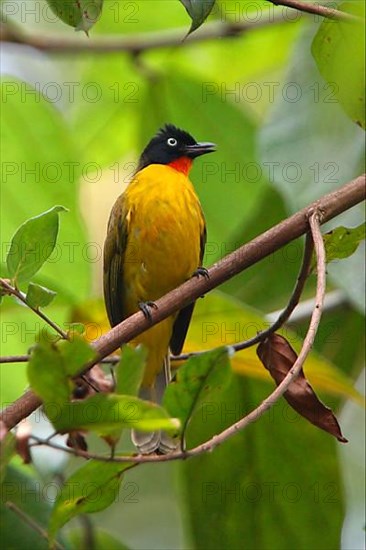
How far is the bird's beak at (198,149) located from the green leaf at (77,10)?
4.55 ft

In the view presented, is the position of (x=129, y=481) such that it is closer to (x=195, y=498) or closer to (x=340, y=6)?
(x=195, y=498)

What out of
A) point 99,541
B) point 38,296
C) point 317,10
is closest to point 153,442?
point 99,541

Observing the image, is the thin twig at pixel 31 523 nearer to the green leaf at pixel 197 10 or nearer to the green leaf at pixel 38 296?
the green leaf at pixel 38 296

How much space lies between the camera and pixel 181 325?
306 cm

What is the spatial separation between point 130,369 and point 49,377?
0.36 ft

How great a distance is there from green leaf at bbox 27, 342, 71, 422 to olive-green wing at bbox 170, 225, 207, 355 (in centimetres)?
149

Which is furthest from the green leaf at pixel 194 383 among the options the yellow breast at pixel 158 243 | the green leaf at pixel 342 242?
the yellow breast at pixel 158 243

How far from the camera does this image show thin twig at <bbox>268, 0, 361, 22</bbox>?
1.93 metres

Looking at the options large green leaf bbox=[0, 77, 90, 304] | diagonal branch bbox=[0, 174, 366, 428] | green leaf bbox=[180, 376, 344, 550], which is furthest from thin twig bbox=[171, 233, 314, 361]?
large green leaf bbox=[0, 77, 90, 304]

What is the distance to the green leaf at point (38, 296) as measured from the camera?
183cm

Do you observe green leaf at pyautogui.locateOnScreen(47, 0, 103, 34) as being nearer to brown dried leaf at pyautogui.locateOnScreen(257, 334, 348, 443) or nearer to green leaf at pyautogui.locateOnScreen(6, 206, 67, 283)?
green leaf at pyautogui.locateOnScreen(6, 206, 67, 283)

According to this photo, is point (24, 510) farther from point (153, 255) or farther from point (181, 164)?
point (181, 164)

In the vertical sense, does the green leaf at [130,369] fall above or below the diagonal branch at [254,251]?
below

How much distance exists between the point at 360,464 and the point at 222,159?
132 centimetres
